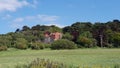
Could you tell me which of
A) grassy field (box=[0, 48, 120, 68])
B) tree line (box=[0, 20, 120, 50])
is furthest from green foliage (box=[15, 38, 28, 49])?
grassy field (box=[0, 48, 120, 68])

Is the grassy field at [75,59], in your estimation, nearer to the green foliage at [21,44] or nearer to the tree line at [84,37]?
the green foliage at [21,44]

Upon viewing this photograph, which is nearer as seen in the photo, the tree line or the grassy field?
the grassy field

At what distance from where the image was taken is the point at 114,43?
A: 77125mm

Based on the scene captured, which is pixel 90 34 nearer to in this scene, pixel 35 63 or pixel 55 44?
pixel 55 44

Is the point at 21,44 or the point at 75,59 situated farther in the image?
the point at 21,44

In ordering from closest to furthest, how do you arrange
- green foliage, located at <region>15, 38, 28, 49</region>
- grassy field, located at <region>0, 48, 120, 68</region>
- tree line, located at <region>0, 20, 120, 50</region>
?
grassy field, located at <region>0, 48, 120, 68</region>
green foliage, located at <region>15, 38, 28, 49</region>
tree line, located at <region>0, 20, 120, 50</region>

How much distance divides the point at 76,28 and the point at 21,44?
25.6 m

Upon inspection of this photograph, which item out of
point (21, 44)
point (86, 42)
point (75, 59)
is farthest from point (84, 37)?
point (75, 59)

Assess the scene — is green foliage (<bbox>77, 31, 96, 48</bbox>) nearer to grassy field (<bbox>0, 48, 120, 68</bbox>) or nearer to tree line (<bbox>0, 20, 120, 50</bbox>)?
tree line (<bbox>0, 20, 120, 50</bbox>)

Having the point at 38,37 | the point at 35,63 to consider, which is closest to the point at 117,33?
the point at 38,37

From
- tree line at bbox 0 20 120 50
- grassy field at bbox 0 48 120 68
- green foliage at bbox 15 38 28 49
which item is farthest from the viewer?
tree line at bbox 0 20 120 50

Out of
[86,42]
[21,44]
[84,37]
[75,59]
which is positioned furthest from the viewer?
[84,37]

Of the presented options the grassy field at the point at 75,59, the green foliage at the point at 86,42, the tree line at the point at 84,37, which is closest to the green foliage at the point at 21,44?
the tree line at the point at 84,37

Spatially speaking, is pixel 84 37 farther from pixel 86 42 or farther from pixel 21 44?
pixel 21 44
